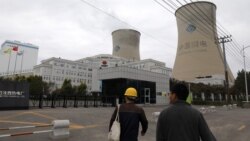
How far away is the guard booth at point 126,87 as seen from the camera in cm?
3447

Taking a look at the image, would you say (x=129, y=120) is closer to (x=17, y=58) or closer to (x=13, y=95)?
(x=13, y=95)

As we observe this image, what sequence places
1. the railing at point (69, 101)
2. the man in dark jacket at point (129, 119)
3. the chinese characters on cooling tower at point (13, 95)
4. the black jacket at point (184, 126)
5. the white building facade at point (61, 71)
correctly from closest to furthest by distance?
the black jacket at point (184, 126), the man in dark jacket at point (129, 119), the chinese characters on cooling tower at point (13, 95), the railing at point (69, 101), the white building facade at point (61, 71)

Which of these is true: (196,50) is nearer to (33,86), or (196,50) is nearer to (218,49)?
(218,49)

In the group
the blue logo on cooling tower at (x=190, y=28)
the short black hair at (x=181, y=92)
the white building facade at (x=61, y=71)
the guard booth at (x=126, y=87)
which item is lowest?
the short black hair at (x=181, y=92)

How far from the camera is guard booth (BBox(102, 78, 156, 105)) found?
34.5 metres

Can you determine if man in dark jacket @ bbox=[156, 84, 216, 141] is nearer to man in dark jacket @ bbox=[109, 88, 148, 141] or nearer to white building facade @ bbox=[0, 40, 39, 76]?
man in dark jacket @ bbox=[109, 88, 148, 141]

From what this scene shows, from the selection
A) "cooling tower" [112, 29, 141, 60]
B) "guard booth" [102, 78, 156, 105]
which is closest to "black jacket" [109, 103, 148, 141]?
"guard booth" [102, 78, 156, 105]

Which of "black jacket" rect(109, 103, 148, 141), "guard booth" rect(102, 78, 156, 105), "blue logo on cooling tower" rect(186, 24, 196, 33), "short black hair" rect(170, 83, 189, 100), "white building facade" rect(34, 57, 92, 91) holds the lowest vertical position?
"black jacket" rect(109, 103, 148, 141)

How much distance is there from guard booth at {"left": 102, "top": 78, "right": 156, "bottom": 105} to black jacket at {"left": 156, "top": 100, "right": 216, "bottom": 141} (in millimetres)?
29618

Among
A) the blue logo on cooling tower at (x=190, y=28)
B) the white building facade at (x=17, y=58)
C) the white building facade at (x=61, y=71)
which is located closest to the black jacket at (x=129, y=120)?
the blue logo on cooling tower at (x=190, y=28)

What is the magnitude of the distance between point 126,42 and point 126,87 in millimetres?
36588

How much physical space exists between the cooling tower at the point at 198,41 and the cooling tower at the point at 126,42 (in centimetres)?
1841

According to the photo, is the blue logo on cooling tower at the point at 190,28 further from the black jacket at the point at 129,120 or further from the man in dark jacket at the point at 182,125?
the man in dark jacket at the point at 182,125

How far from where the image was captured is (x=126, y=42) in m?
69.8
